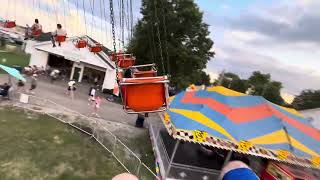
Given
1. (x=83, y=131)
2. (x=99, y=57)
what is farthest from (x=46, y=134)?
(x=99, y=57)

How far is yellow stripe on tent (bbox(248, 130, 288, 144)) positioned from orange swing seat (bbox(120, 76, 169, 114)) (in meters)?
6.30

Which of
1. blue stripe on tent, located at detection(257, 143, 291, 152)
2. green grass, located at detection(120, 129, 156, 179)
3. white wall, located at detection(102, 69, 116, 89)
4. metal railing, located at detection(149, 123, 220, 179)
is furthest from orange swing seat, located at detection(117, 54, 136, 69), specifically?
white wall, located at detection(102, 69, 116, 89)

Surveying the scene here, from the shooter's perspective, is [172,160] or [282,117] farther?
[282,117]

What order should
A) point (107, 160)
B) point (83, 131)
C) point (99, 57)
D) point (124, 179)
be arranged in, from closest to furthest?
point (124, 179) → point (107, 160) → point (83, 131) → point (99, 57)

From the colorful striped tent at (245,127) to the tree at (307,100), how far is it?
49.1 m

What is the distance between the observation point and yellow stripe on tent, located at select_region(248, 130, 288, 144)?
1733cm

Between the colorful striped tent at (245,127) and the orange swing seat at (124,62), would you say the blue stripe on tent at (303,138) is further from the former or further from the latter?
the orange swing seat at (124,62)

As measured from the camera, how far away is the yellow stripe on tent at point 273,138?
17.3 metres

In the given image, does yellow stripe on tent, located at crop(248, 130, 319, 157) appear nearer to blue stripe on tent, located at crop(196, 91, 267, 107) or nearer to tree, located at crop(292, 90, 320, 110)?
blue stripe on tent, located at crop(196, 91, 267, 107)

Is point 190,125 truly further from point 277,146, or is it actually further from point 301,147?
point 301,147

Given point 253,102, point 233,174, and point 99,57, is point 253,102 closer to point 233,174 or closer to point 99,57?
point 233,174

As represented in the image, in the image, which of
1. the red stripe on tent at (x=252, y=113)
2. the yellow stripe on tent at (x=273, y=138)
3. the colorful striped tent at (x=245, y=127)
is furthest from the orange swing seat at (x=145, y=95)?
the red stripe on tent at (x=252, y=113)

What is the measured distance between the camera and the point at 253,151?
55.1 ft

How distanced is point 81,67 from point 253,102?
23.5 meters
